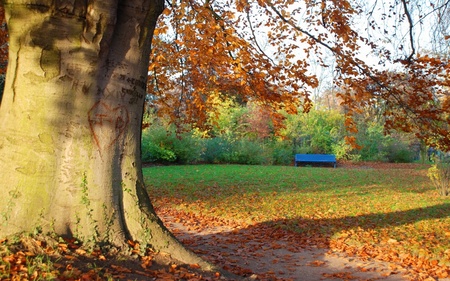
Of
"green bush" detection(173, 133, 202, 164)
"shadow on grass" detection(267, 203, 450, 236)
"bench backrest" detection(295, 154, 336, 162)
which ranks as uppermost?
"green bush" detection(173, 133, 202, 164)

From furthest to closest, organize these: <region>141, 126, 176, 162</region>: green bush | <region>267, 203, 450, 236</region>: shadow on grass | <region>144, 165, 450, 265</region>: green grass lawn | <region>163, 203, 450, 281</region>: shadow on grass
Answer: <region>141, 126, 176, 162</region>: green bush → <region>267, 203, 450, 236</region>: shadow on grass → <region>144, 165, 450, 265</region>: green grass lawn → <region>163, 203, 450, 281</region>: shadow on grass

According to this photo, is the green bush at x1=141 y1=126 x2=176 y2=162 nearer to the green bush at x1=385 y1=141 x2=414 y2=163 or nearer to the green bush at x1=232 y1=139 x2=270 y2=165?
the green bush at x1=232 y1=139 x2=270 y2=165

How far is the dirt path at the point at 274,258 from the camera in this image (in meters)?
5.57

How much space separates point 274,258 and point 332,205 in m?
5.16

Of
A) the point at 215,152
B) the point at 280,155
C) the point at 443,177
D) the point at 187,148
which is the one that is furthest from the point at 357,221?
the point at 280,155

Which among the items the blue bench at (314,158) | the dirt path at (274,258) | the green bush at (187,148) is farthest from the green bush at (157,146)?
the dirt path at (274,258)

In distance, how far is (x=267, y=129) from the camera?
30.7 m

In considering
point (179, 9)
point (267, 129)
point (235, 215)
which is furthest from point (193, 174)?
point (267, 129)

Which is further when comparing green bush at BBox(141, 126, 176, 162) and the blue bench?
the blue bench

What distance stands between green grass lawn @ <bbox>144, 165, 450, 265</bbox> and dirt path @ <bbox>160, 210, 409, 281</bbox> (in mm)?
673

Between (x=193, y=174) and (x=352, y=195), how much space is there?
25.6 ft

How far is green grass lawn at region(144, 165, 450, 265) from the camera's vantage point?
751cm

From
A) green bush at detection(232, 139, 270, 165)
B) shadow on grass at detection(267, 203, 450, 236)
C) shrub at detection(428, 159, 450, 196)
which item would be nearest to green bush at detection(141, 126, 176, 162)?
green bush at detection(232, 139, 270, 165)

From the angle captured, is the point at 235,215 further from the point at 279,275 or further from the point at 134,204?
the point at 134,204
